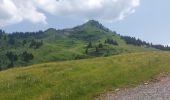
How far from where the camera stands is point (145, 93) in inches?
1307

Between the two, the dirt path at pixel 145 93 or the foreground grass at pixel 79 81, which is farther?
the foreground grass at pixel 79 81

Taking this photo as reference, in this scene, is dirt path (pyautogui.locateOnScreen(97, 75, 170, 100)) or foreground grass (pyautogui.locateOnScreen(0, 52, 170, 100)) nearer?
dirt path (pyautogui.locateOnScreen(97, 75, 170, 100))

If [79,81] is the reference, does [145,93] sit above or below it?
below

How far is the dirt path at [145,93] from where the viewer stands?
3109 centimetres

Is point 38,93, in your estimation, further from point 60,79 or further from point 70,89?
point 60,79

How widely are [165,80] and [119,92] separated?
7420 millimetres

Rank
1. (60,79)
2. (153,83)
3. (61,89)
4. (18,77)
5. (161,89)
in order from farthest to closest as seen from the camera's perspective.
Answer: (18,77) → (60,79) → (153,83) → (61,89) → (161,89)

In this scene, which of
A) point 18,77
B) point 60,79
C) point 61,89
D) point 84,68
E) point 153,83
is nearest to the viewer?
point 61,89

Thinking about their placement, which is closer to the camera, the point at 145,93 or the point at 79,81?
the point at 145,93

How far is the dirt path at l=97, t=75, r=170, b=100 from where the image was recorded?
3109 centimetres

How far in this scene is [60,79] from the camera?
139 ft

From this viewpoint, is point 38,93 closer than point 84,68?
Yes

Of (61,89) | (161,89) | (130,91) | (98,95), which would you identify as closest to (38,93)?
(61,89)

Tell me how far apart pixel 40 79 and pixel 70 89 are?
6958 millimetres
